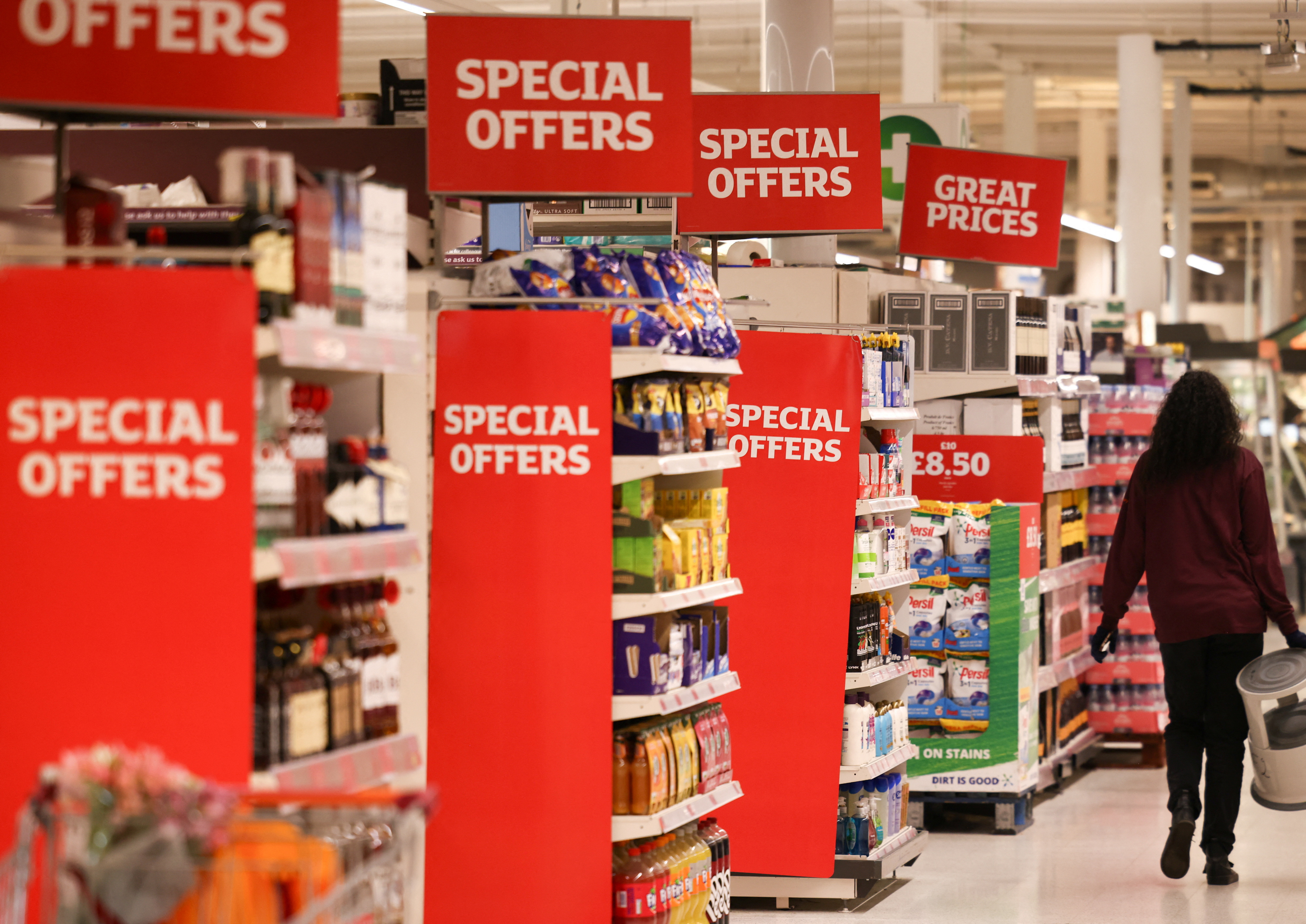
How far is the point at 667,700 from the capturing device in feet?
14.8

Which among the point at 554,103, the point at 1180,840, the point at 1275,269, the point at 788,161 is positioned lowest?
the point at 1180,840

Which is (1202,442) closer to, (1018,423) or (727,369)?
(1018,423)

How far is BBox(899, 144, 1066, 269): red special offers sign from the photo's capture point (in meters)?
8.09

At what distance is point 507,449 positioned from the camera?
14.3ft

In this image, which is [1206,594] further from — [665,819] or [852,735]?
[665,819]

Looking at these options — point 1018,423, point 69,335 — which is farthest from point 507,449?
point 1018,423

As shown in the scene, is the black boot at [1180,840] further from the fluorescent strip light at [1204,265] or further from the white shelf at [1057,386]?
the fluorescent strip light at [1204,265]

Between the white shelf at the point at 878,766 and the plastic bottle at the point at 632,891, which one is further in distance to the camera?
the white shelf at the point at 878,766

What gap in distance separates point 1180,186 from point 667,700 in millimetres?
18961

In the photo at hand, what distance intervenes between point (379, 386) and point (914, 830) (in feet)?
11.4

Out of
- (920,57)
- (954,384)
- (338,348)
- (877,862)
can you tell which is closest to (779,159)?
(954,384)

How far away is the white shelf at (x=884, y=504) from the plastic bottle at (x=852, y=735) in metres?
0.69

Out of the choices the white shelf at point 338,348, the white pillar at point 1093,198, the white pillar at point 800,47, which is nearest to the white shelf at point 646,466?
the white shelf at point 338,348

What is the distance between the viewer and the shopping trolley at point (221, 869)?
2555mm
